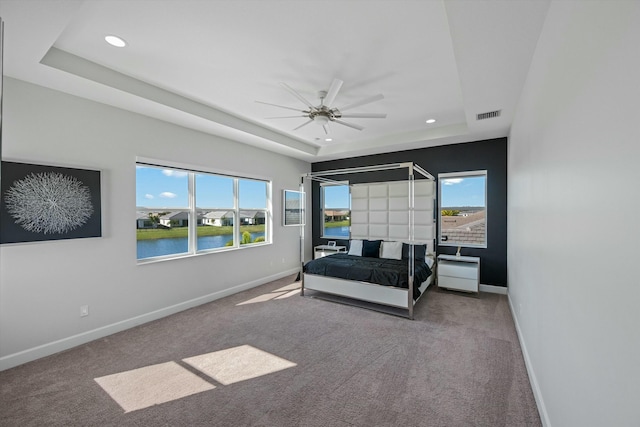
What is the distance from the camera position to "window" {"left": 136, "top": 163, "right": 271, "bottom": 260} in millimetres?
3951

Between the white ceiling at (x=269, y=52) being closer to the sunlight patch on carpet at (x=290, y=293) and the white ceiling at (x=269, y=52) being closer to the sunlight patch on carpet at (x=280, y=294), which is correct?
the sunlight patch on carpet at (x=280, y=294)

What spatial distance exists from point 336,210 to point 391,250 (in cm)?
202

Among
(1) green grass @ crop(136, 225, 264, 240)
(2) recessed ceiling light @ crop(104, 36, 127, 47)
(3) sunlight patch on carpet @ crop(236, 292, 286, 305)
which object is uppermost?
(2) recessed ceiling light @ crop(104, 36, 127, 47)

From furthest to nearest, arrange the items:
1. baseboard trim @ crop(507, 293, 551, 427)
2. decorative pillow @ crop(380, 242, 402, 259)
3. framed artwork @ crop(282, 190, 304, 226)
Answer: framed artwork @ crop(282, 190, 304, 226) → decorative pillow @ crop(380, 242, 402, 259) → baseboard trim @ crop(507, 293, 551, 427)

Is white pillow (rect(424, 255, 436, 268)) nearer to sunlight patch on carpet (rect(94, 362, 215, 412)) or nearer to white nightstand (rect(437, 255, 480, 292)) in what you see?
white nightstand (rect(437, 255, 480, 292))

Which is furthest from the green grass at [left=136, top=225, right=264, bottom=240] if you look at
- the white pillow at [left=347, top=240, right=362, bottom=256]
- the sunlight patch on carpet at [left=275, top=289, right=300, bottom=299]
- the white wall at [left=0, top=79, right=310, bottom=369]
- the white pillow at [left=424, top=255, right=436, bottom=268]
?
the white pillow at [left=424, top=255, right=436, bottom=268]

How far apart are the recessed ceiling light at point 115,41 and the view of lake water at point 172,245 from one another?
245 centimetres

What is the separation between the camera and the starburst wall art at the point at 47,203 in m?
2.70

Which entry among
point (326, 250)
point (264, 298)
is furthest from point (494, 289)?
point (264, 298)

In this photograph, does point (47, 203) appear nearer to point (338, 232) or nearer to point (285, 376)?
point (285, 376)

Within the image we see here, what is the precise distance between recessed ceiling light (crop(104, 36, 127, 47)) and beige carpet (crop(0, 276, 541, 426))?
10.2ft

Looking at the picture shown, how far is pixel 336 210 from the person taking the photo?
6.94 meters

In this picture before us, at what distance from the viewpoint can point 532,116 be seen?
2.43m

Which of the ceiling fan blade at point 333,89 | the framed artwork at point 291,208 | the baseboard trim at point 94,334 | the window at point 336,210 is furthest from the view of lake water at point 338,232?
the ceiling fan blade at point 333,89
